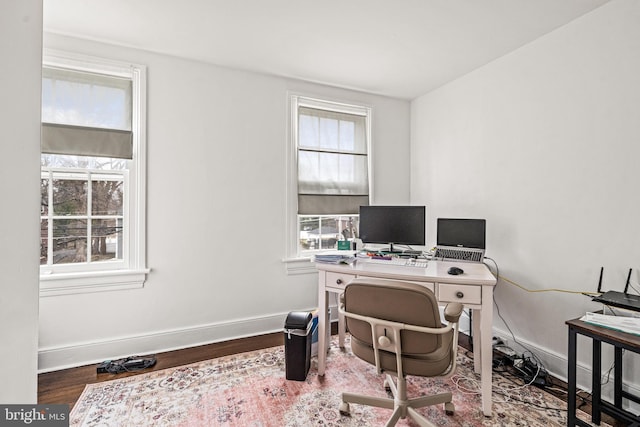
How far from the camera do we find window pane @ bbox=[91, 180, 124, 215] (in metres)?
2.46

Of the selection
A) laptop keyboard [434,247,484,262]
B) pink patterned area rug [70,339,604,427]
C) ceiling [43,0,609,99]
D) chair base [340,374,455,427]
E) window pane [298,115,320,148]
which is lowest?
pink patterned area rug [70,339,604,427]

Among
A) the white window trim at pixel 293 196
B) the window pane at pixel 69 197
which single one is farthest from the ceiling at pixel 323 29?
the window pane at pixel 69 197

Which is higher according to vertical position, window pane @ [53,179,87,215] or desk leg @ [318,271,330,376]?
window pane @ [53,179,87,215]

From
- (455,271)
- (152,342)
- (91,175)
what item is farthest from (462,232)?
(91,175)

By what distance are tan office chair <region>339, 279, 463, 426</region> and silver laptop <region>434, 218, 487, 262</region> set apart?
3.31 ft

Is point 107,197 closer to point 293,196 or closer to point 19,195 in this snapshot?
point 293,196

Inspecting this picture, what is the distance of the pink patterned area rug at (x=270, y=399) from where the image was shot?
1.75 meters

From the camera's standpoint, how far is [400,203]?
141 inches

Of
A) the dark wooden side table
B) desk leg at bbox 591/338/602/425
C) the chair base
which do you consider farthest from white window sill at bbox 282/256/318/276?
desk leg at bbox 591/338/602/425

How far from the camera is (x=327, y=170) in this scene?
3.30 metres

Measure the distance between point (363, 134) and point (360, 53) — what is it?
1028 mm

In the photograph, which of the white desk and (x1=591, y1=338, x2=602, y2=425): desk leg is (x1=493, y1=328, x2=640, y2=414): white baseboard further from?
the white desk

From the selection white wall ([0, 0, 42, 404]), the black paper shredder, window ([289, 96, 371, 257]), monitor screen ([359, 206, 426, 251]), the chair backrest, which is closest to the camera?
white wall ([0, 0, 42, 404])

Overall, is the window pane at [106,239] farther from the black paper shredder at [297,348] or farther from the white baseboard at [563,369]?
the white baseboard at [563,369]
